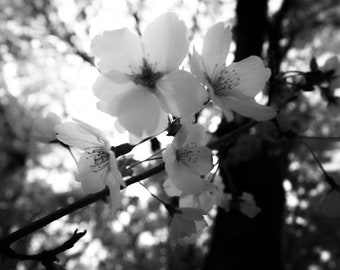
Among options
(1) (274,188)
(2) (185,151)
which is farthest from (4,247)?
(1) (274,188)

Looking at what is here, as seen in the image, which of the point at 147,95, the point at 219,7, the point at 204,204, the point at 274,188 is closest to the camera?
the point at 147,95

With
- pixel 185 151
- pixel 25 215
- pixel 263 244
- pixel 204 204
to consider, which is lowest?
pixel 263 244

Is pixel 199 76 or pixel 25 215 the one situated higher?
pixel 199 76

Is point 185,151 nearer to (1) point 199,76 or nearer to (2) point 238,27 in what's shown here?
(1) point 199,76

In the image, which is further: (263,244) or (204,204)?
(263,244)

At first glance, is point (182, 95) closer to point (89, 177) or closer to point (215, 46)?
point (215, 46)

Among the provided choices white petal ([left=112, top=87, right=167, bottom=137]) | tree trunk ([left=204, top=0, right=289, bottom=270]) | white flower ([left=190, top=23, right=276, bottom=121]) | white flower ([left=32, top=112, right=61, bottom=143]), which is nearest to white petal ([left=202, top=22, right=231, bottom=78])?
white flower ([left=190, top=23, right=276, bottom=121])

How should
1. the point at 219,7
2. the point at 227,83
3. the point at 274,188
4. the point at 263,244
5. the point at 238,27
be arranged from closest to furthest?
the point at 227,83 < the point at 263,244 < the point at 274,188 < the point at 238,27 < the point at 219,7

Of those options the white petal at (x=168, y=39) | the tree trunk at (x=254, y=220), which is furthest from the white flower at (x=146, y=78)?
the tree trunk at (x=254, y=220)
